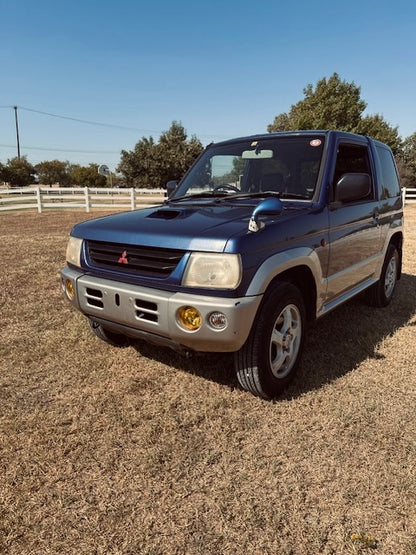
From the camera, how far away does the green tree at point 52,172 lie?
71.5 metres

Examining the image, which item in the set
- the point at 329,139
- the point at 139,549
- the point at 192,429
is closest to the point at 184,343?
the point at 192,429

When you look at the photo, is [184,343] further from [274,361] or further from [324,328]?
[324,328]

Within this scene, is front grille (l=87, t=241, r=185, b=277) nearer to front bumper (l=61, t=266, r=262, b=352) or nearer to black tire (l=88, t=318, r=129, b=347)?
front bumper (l=61, t=266, r=262, b=352)

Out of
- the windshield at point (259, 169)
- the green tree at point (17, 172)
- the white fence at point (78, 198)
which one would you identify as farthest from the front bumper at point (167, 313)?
the green tree at point (17, 172)

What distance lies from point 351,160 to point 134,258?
2.59 m

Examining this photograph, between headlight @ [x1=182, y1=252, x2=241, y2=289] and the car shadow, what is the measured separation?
2.00 feet

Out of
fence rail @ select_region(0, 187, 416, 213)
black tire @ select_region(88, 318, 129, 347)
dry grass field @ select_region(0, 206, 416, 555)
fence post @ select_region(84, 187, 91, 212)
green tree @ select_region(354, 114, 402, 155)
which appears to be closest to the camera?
dry grass field @ select_region(0, 206, 416, 555)

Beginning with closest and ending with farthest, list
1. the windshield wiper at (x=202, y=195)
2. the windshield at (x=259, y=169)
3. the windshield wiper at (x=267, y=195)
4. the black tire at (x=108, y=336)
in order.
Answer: the windshield wiper at (x=267, y=195) → the windshield at (x=259, y=169) → the windshield wiper at (x=202, y=195) → the black tire at (x=108, y=336)

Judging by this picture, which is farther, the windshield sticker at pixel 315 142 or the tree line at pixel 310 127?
the tree line at pixel 310 127

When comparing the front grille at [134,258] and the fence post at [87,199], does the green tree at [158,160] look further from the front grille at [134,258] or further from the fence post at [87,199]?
the front grille at [134,258]

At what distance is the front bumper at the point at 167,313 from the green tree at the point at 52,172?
76.1 metres

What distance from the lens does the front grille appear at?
2588mm

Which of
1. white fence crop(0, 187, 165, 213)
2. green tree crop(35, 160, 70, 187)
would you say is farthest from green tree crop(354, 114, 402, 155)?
green tree crop(35, 160, 70, 187)

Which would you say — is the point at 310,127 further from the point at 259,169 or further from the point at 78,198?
the point at 259,169
